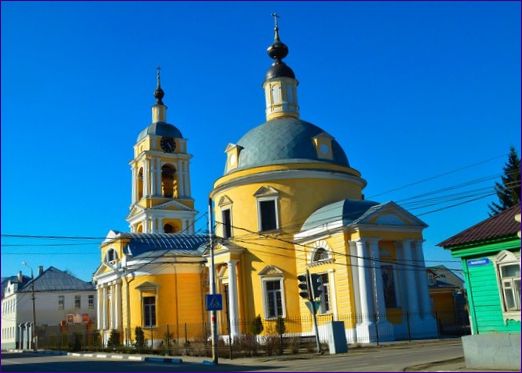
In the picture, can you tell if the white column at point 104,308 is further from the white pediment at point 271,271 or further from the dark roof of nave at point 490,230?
the dark roof of nave at point 490,230

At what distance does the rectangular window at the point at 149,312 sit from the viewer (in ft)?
116

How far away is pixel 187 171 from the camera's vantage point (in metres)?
51.1

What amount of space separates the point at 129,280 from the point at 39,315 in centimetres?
2624

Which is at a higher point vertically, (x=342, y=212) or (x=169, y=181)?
(x=169, y=181)

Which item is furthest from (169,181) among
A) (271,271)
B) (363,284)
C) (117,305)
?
(363,284)

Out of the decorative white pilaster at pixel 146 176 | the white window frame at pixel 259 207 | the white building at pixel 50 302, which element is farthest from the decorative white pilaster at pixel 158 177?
the white window frame at pixel 259 207

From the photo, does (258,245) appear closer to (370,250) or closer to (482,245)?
(370,250)

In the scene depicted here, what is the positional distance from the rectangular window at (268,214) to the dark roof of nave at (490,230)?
14892 millimetres

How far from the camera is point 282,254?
30453 millimetres

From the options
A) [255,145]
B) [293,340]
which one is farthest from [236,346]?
[255,145]

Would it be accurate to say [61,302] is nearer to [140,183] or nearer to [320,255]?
[140,183]

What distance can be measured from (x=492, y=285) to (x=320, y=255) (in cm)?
1441

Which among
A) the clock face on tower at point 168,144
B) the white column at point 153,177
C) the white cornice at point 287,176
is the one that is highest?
the clock face on tower at point 168,144

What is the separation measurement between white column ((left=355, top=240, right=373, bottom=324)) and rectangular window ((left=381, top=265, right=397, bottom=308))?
53.3 inches
